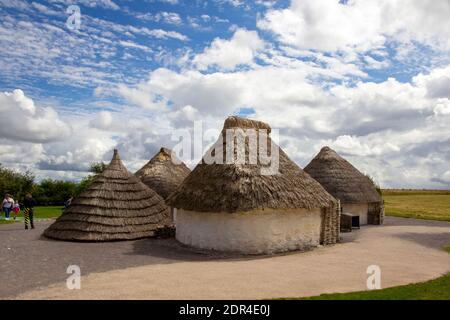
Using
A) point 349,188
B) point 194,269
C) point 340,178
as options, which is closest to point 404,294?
point 194,269

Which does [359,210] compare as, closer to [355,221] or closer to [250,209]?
[355,221]

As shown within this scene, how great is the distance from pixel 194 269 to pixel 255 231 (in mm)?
4270

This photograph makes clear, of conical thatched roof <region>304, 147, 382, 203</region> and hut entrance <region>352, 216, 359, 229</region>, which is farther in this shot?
conical thatched roof <region>304, 147, 382, 203</region>

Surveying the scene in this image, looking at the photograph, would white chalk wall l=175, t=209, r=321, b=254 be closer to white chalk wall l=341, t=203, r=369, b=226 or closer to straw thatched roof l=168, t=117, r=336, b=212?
straw thatched roof l=168, t=117, r=336, b=212

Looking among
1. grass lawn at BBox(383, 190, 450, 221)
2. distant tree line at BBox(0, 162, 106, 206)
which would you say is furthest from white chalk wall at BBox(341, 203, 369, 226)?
distant tree line at BBox(0, 162, 106, 206)

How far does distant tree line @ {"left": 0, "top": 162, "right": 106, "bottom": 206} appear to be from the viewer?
42.2 m

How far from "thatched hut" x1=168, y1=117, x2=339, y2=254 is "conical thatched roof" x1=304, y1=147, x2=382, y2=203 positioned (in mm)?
8745

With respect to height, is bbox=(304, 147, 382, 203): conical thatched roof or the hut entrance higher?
bbox=(304, 147, 382, 203): conical thatched roof

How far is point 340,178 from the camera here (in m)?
28.3

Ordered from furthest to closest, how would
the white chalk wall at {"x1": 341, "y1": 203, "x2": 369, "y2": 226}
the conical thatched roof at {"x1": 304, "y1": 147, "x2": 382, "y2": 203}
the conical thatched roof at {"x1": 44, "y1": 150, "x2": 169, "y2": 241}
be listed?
the white chalk wall at {"x1": 341, "y1": 203, "x2": 369, "y2": 226} → the conical thatched roof at {"x1": 304, "y1": 147, "x2": 382, "y2": 203} → the conical thatched roof at {"x1": 44, "y1": 150, "x2": 169, "y2": 241}

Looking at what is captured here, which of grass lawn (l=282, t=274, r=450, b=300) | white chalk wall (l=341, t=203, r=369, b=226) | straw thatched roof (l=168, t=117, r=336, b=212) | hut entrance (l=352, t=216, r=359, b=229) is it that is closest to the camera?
grass lawn (l=282, t=274, r=450, b=300)
